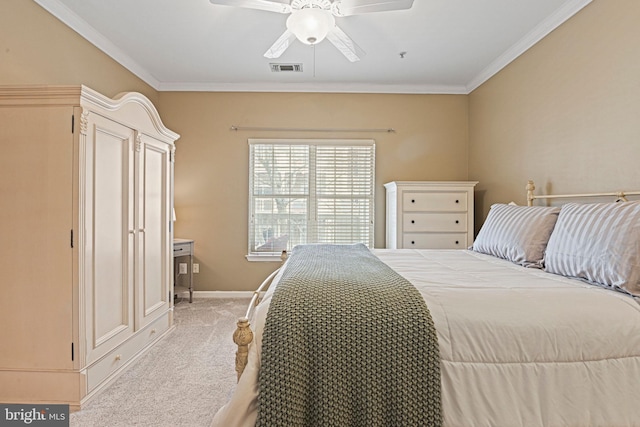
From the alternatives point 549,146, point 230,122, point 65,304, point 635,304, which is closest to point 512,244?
point 635,304

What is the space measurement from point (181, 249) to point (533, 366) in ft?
11.3

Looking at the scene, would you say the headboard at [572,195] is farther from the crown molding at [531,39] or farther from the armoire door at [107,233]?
the armoire door at [107,233]

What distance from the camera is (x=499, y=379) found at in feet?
3.72

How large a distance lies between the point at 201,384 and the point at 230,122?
3006 mm

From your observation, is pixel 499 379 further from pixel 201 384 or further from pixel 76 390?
pixel 76 390

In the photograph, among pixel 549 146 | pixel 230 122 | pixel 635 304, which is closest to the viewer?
pixel 635 304

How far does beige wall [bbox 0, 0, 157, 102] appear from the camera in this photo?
217cm

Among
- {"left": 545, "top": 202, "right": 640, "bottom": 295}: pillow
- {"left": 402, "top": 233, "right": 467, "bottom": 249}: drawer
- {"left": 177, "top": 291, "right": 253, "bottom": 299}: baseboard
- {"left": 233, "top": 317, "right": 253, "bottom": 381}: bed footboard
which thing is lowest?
{"left": 177, "top": 291, "right": 253, "bottom": 299}: baseboard

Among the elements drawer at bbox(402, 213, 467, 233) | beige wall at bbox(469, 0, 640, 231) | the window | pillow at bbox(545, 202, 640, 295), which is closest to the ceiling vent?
the window

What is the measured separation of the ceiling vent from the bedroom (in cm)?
46

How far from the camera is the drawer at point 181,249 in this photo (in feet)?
11.8

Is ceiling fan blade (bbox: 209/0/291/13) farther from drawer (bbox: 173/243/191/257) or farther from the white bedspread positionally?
drawer (bbox: 173/243/191/257)

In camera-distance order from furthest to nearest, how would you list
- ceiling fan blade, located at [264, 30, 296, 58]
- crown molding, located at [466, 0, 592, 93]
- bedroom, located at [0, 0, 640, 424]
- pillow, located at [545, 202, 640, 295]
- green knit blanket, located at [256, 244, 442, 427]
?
1. crown molding, located at [466, 0, 592, 93]
2. ceiling fan blade, located at [264, 30, 296, 58]
3. bedroom, located at [0, 0, 640, 424]
4. pillow, located at [545, 202, 640, 295]
5. green knit blanket, located at [256, 244, 442, 427]

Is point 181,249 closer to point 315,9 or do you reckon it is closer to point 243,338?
point 315,9
